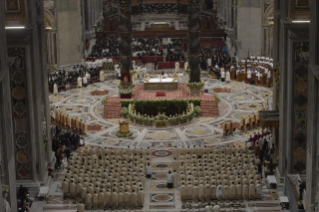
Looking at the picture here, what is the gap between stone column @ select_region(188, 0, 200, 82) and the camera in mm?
37875

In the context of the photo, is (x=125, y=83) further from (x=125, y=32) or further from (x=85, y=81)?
(x=85, y=81)

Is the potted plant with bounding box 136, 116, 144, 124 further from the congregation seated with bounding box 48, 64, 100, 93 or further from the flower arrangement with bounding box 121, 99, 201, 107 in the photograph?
the congregation seated with bounding box 48, 64, 100, 93

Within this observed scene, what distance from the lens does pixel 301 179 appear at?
76.5ft

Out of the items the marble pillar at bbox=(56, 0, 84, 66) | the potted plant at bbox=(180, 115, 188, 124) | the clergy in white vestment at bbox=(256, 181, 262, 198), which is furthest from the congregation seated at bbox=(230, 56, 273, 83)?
the clergy in white vestment at bbox=(256, 181, 262, 198)

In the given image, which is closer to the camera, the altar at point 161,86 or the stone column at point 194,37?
the stone column at point 194,37

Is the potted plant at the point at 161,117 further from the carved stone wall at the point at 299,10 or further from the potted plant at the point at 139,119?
the carved stone wall at the point at 299,10

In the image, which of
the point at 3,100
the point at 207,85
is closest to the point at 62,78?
the point at 207,85

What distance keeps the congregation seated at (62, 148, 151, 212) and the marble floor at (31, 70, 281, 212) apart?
1.81 ft

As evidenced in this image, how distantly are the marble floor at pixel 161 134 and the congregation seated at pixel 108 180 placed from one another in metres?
0.55

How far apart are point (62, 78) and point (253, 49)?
15.9m

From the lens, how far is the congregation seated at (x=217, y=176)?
77.0 feet

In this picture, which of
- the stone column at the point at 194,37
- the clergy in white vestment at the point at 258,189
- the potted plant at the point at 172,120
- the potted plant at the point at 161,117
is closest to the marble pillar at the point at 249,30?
the stone column at the point at 194,37

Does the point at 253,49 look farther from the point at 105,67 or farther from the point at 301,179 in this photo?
the point at 301,179

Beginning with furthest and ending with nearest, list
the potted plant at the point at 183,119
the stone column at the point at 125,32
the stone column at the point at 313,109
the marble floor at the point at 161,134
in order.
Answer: the stone column at the point at 125,32
the potted plant at the point at 183,119
the marble floor at the point at 161,134
the stone column at the point at 313,109
